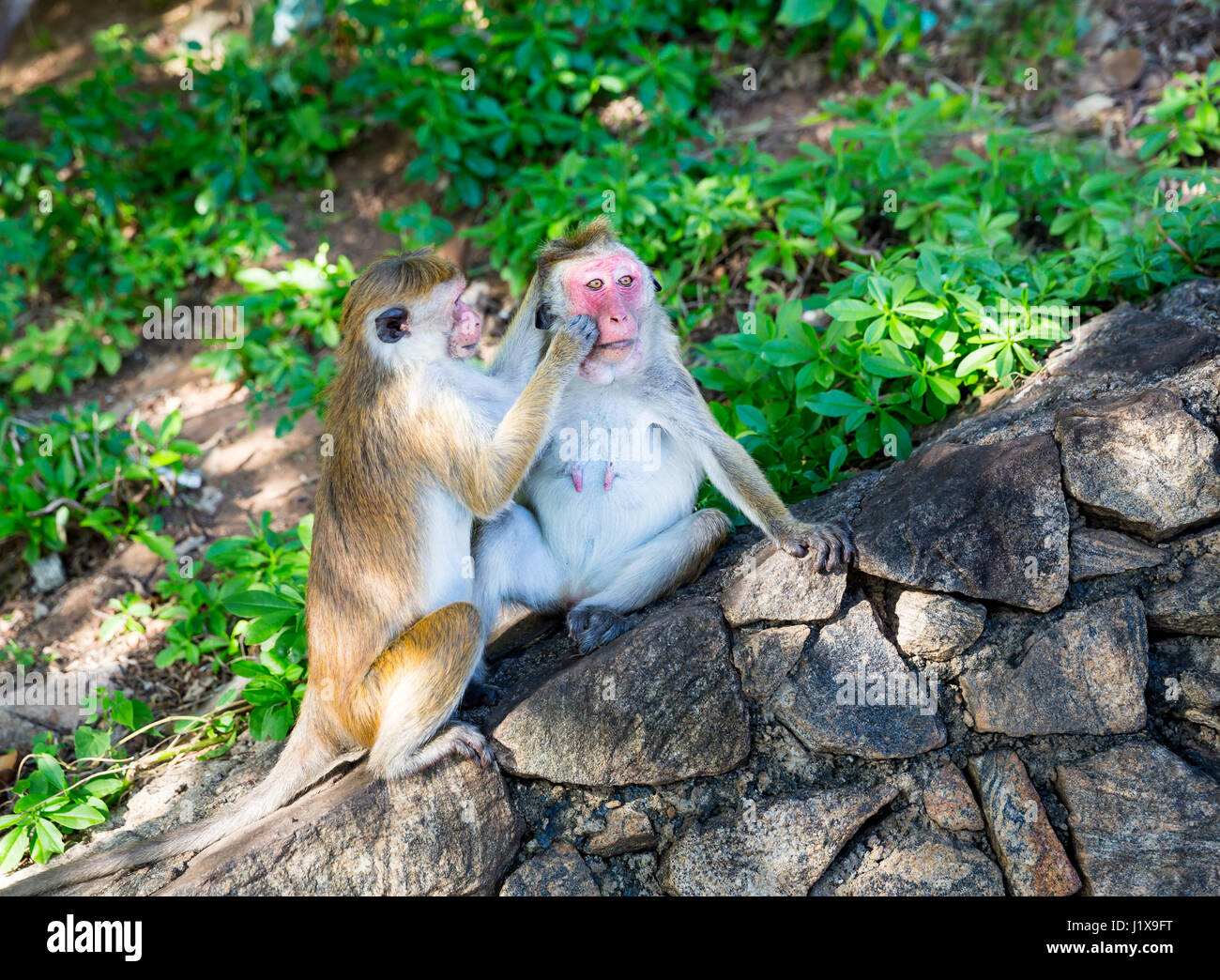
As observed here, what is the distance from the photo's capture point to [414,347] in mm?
3383

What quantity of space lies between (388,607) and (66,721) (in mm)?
1984

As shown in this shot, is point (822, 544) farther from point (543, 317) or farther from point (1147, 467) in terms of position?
point (543, 317)

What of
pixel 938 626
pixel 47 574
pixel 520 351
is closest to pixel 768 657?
pixel 938 626

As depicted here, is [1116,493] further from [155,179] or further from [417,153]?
[155,179]

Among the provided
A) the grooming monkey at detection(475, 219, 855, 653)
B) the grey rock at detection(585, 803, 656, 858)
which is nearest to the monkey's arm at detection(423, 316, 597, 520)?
the grooming monkey at detection(475, 219, 855, 653)

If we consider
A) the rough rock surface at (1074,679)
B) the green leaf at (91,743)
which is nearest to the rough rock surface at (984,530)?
the rough rock surface at (1074,679)

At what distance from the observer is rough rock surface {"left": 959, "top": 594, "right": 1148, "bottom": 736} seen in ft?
10.0

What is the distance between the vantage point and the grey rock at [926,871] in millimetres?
3008

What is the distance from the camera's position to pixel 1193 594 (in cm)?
309

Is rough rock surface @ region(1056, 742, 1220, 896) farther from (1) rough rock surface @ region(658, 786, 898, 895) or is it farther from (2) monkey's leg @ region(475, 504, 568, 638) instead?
(2) monkey's leg @ region(475, 504, 568, 638)

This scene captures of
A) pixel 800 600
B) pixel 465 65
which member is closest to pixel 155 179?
pixel 465 65

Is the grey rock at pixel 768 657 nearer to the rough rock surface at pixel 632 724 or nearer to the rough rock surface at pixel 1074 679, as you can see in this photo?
the rough rock surface at pixel 632 724

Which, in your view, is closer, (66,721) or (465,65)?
(66,721)

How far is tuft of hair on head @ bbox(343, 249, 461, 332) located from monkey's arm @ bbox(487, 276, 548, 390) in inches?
13.8
